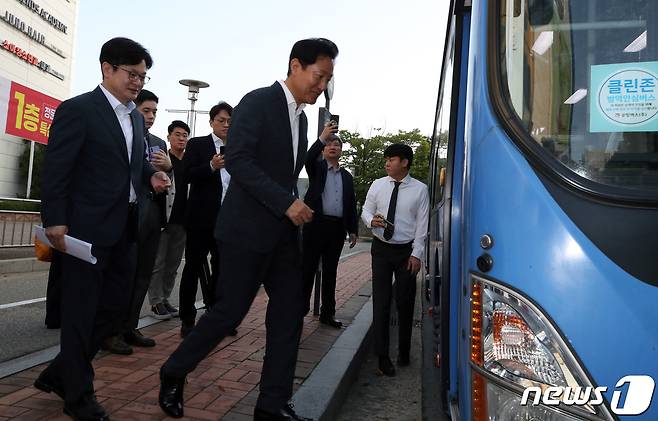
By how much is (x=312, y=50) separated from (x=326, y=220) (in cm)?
279

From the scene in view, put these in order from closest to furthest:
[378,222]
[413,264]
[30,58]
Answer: [413,264] → [378,222] → [30,58]

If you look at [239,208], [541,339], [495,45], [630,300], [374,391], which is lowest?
[374,391]

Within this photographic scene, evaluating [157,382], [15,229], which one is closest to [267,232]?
[157,382]

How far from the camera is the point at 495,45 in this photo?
1821 mm

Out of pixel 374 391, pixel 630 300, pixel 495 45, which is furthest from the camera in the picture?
pixel 374 391

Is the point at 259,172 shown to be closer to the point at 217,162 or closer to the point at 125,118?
the point at 125,118

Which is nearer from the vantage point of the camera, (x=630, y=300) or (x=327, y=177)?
(x=630, y=300)

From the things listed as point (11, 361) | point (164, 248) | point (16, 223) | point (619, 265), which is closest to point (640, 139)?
point (619, 265)

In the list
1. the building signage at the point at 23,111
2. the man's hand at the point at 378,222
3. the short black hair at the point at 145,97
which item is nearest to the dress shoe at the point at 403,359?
the man's hand at the point at 378,222

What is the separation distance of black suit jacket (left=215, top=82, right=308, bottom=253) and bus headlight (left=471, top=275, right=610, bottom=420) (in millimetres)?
1248

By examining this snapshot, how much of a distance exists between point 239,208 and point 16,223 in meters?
9.97

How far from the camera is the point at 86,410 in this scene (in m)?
2.57

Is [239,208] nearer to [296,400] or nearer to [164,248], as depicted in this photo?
[296,400]
